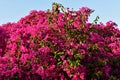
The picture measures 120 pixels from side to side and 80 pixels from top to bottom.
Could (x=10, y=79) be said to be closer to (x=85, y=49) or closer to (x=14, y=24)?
(x=85, y=49)

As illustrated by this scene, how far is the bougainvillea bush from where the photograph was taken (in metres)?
22.1

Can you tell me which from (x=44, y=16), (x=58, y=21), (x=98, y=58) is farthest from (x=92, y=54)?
(x=44, y=16)

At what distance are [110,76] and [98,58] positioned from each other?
44.2 inches

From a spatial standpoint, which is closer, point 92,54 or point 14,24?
point 92,54

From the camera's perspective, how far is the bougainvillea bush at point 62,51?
2206 centimetres

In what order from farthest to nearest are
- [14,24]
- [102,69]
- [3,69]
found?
1. [14,24]
2. [102,69]
3. [3,69]

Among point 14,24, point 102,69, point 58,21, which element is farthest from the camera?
point 14,24

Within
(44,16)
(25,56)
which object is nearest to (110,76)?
(25,56)

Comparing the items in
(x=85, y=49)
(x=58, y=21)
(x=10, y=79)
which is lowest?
(x=10, y=79)

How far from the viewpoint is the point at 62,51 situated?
23.2 metres

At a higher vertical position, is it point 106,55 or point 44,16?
point 44,16

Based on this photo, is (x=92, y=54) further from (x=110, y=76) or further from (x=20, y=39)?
(x=20, y=39)

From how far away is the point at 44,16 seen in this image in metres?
29.3

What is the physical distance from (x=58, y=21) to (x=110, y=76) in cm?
491
